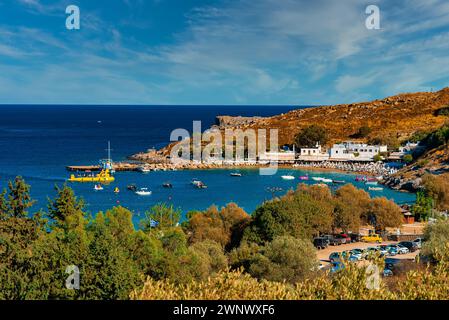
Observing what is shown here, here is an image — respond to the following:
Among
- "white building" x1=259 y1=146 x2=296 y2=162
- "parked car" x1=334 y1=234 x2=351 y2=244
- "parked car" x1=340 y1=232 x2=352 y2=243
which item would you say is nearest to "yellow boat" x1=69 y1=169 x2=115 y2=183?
"white building" x1=259 y1=146 x2=296 y2=162

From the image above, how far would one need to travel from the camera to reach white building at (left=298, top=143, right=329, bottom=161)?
77438 mm

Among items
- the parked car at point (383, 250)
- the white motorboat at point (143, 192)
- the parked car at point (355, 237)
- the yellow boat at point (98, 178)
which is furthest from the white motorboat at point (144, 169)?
the parked car at point (383, 250)

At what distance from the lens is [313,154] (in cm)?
7850

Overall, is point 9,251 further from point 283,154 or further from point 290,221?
point 283,154

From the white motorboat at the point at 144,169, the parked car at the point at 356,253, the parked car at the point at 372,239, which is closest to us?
the parked car at the point at 356,253

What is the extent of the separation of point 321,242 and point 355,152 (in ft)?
168

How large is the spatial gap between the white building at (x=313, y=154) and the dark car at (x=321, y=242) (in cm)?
4944

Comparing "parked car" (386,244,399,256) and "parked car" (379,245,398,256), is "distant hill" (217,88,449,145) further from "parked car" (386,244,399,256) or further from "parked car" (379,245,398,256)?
"parked car" (379,245,398,256)

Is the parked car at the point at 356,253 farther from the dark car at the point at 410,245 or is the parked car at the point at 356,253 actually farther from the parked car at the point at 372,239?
the parked car at the point at 372,239

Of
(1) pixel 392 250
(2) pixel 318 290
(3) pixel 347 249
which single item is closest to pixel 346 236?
(3) pixel 347 249

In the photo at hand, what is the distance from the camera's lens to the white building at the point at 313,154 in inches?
3049

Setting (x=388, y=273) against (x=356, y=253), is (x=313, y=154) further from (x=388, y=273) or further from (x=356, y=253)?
(x=388, y=273)

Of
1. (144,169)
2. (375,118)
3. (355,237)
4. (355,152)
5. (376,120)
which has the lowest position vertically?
(355,237)

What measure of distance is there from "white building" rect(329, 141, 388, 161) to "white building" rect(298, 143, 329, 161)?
4.13ft
